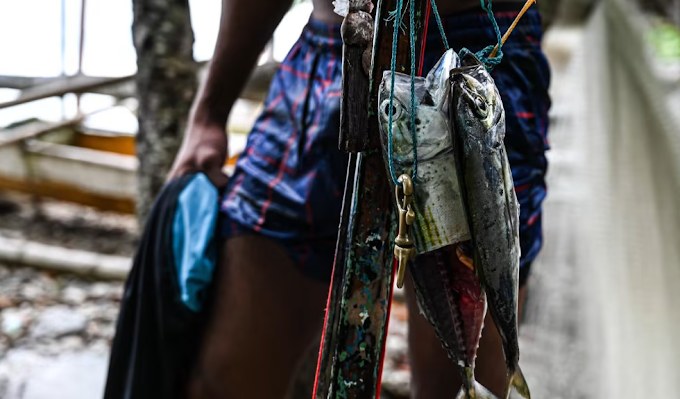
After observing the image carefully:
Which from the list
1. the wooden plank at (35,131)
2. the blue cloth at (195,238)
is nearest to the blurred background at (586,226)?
the blue cloth at (195,238)

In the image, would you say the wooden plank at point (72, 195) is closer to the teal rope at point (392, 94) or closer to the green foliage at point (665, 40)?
the green foliage at point (665, 40)

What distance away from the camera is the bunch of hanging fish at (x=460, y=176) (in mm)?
570

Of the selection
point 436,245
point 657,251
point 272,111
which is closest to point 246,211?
point 272,111

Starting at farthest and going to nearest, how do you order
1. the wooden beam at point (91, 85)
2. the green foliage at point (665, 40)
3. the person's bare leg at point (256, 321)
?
the wooden beam at point (91, 85) < the green foliage at point (665, 40) < the person's bare leg at point (256, 321)

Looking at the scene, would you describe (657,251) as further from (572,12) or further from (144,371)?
(144,371)

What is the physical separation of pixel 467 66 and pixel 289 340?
0.62m

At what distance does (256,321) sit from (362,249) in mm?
460

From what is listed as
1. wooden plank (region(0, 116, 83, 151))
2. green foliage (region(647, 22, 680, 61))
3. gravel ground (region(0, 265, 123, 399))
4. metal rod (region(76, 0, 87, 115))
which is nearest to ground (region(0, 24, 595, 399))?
gravel ground (region(0, 265, 123, 399))

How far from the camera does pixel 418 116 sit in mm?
583

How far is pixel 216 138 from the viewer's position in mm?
1200

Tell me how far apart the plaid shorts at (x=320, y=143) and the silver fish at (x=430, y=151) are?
0.28 m

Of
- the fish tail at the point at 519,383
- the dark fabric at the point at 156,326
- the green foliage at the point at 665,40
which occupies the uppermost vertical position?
the green foliage at the point at 665,40

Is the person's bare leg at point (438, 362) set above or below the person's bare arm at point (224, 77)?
below

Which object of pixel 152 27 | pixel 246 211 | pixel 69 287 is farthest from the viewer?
pixel 69 287
